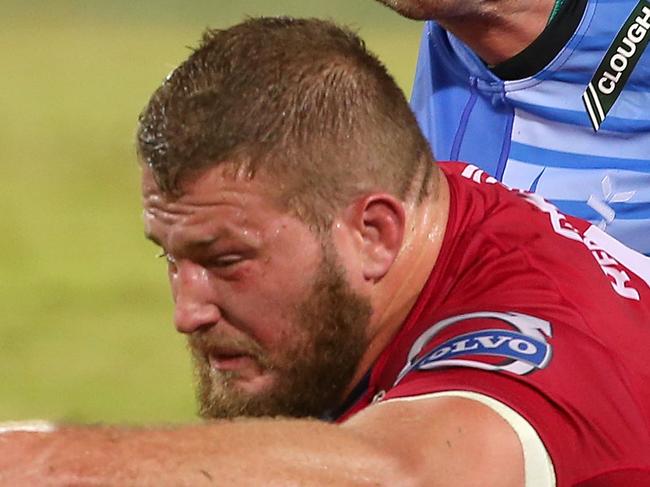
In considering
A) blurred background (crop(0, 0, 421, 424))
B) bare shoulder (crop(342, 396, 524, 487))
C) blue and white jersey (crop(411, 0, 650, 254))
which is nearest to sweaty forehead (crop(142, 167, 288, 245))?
bare shoulder (crop(342, 396, 524, 487))

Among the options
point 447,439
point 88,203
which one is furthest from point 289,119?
point 88,203

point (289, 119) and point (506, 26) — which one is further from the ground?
point (506, 26)

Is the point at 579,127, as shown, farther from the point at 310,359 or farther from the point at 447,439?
the point at 447,439

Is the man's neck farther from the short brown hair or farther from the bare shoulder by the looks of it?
the bare shoulder

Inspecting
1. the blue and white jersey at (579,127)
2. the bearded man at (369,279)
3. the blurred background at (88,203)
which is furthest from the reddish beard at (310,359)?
the blue and white jersey at (579,127)

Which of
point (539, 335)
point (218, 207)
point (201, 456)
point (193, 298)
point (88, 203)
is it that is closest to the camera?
point (201, 456)

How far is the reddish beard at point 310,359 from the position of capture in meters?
2.73

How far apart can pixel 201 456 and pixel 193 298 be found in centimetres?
66

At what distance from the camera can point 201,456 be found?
6.91 feet

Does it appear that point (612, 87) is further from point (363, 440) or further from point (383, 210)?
point (363, 440)

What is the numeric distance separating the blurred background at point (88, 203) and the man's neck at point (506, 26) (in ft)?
1.01

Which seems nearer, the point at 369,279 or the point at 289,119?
the point at 289,119

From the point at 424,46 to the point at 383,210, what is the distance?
184 centimetres

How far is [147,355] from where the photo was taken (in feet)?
22.4
